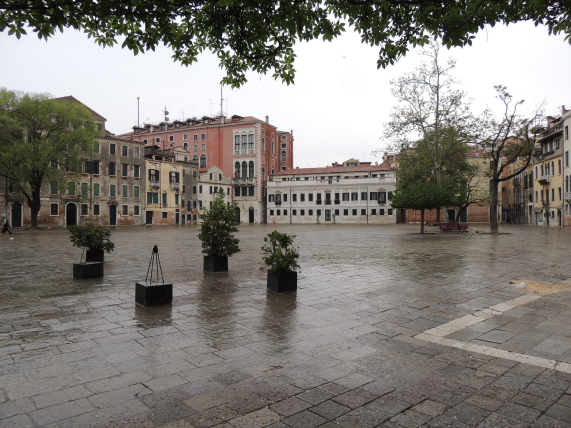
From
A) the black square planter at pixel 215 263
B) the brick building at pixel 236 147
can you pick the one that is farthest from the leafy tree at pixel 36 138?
the black square planter at pixel 215 263

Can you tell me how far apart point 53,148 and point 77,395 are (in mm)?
38171

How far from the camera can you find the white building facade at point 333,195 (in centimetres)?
6281

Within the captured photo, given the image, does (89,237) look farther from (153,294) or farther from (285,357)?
(285,357)

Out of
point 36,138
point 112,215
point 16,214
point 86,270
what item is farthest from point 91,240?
point 112,215

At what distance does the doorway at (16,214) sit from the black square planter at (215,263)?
37495 mm

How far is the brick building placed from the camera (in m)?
67.1

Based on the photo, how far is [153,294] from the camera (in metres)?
6.18

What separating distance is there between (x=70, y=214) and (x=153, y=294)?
43299 millimetres

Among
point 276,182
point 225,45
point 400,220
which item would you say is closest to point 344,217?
point 400,220

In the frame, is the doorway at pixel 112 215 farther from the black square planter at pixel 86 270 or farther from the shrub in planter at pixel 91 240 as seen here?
the black square planter at pixel 86 270

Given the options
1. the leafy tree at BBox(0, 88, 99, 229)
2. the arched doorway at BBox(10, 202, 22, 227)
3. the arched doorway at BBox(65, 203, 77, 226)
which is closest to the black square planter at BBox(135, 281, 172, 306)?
the leafy tree at BBox(0, 88, 99, 229)

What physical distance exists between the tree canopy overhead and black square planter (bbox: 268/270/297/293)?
11.2ft

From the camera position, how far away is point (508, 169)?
211ft

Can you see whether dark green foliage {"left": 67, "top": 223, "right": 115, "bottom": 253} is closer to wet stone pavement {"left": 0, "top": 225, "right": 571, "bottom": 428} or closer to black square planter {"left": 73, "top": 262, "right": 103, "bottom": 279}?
black square planter {"left": 73, "top": 262, "right": 103, "bottom": 279}
